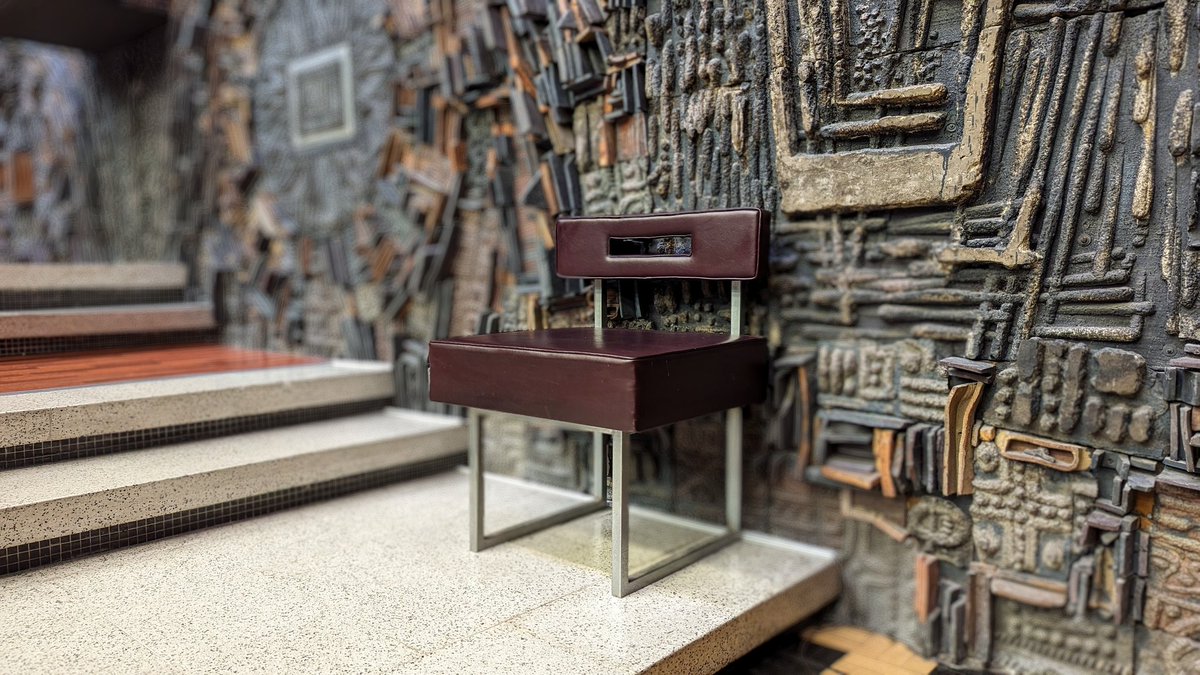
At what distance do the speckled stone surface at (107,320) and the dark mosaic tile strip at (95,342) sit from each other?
2 centimetres

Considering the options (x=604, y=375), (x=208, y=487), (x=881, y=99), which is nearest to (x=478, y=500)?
(x=604, y=375)

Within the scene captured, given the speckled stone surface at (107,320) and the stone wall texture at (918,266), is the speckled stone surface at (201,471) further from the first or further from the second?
the speckled stone surface at (107,320)

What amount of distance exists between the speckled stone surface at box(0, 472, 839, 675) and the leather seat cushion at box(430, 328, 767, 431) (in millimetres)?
391

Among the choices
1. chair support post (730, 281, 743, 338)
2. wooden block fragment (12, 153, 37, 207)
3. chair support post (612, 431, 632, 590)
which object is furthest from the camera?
wooden block fragment (12, 153, 37, 207)

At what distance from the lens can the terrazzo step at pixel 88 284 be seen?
3.08 meters

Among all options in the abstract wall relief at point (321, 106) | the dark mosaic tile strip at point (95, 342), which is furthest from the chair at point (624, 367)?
the dark mosaic tile strip at point (95, 342)

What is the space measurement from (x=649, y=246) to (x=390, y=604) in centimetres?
109

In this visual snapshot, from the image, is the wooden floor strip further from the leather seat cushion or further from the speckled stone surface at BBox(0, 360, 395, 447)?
the leather seat cushion

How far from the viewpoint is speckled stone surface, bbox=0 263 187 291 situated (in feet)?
10.3

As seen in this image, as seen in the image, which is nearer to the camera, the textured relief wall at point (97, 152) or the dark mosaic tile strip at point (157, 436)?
the dark mosaic tile strip at point (157, 436)

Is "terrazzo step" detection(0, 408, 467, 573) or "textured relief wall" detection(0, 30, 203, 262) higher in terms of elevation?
"textured relief wall" detection(0, 30, 203, 262)

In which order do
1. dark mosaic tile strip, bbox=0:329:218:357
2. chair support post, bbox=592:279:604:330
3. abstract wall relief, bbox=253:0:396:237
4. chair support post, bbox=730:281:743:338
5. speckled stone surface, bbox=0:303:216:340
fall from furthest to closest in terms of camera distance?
abstract wall relief, bbox=253:0:396:237
speckled stone surface, bbox=0:303:216:340
dark mosaic tile strip, bbox=0:329:218:357
chair support post, bbox=592:279:604:330
chair support post, bbox=730:281:743:338

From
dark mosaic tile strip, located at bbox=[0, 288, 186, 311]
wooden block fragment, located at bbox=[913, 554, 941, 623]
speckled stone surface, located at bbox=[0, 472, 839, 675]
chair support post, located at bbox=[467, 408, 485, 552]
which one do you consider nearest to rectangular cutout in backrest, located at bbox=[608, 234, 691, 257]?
chair support post, located at bbox=[467, 408, 485, 552]

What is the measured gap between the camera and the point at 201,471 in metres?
2.10
